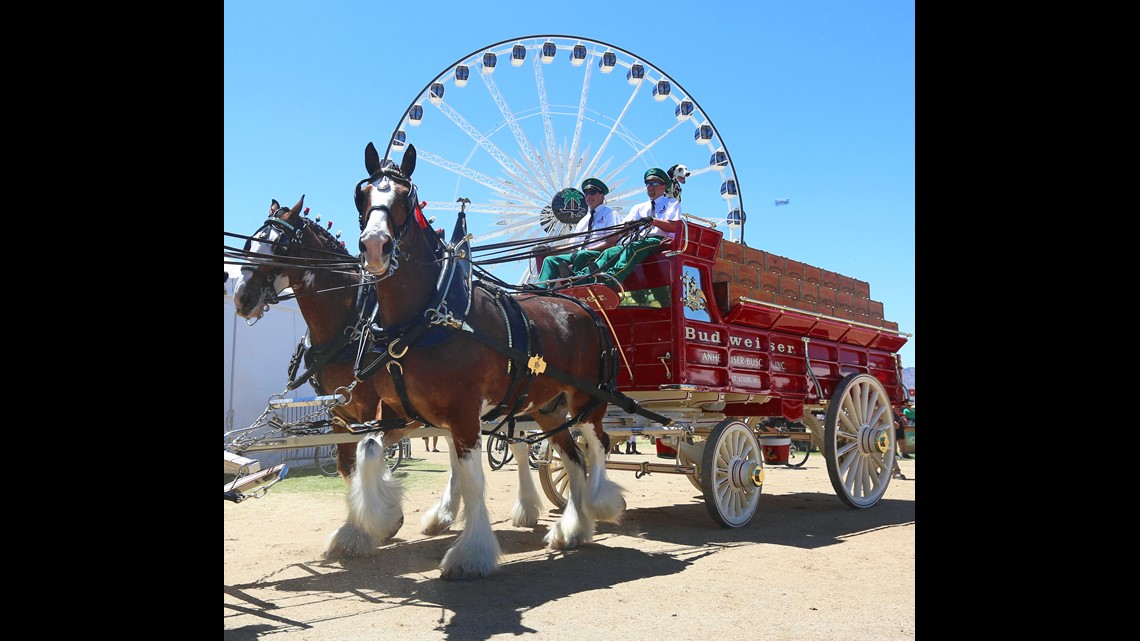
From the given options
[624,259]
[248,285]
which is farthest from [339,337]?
[624,259]

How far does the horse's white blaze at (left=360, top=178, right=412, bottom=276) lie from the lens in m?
4.77

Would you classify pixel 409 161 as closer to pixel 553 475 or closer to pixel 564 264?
pixel 564 264

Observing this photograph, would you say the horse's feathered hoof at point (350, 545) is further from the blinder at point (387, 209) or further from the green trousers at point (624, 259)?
the green trousers at point (624, 259)

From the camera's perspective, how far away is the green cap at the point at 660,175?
26.5 feet

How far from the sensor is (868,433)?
8.77 metres

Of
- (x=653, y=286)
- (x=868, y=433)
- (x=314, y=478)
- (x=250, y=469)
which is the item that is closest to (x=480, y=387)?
(x=250, y=469)

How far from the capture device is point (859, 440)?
8.66 meters

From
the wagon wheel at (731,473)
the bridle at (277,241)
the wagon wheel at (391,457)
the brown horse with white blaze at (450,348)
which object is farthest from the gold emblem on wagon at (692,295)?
the bridle at (277,241)

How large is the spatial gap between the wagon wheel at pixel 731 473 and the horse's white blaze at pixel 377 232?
347 cm

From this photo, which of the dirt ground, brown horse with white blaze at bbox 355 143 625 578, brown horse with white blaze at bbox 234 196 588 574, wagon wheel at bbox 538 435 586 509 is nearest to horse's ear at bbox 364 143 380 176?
brown horse with white blaze at bbox 355 143 625 578

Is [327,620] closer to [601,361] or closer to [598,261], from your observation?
[601,361]

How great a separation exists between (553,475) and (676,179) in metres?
3.43
